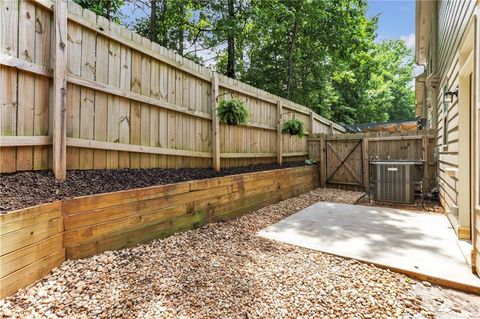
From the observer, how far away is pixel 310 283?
6.81 ft

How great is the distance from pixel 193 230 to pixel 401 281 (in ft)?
7.52

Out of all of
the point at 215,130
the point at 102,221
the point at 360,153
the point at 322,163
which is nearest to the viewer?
the point at 102,221

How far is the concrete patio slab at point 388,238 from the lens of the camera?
2.29m

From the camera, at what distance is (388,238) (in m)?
3.17

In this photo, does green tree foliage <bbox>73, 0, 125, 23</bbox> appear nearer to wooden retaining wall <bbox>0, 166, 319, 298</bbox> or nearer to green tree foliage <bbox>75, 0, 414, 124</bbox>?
green tree foliage <bbox>75, 0, 414, 124</bbox>

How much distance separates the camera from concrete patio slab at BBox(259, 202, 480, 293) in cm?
229

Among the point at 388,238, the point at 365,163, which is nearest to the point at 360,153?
the point at 365,163

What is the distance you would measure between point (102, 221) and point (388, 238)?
3368 millimetres

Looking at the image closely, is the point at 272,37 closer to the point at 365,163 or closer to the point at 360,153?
the point at 360,153

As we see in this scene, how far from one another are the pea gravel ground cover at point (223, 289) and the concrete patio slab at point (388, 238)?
0.61 ft

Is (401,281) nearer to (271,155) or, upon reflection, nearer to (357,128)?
(271,155)

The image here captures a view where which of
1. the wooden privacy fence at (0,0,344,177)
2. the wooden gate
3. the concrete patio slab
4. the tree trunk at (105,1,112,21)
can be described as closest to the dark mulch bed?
the wooden privacy fence at (0,0,344,177)

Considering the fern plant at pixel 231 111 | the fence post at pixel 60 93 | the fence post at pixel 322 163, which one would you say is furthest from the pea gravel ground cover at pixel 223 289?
the fence post at pixel 322 163

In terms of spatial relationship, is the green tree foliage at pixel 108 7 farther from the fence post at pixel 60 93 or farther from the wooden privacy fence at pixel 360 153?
the wooden privacy fence at pixel 360 153
